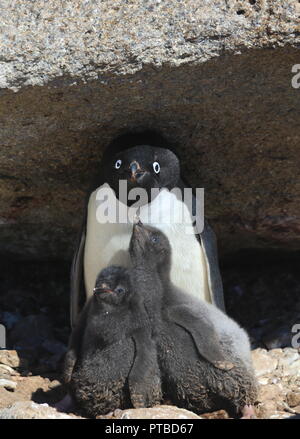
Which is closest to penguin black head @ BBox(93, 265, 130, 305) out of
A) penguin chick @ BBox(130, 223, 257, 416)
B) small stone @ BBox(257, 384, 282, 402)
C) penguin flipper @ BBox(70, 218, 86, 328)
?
penguin chick @ BBox(130, 223, 257, 416)

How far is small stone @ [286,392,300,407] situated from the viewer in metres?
2.71

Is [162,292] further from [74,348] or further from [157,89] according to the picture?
[157,89]

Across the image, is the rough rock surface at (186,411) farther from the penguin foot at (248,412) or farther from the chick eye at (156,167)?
the chick eye at (156,167)

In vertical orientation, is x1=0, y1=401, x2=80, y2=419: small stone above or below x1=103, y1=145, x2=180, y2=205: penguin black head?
below

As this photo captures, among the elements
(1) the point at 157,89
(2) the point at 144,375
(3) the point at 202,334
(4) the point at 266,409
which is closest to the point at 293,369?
(4) the point at 266,409

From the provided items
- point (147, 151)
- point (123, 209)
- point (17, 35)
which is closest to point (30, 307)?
point (123, 209)

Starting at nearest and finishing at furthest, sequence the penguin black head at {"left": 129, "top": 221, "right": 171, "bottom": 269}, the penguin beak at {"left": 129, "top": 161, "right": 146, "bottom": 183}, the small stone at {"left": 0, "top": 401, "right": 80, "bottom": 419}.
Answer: the small stone at {"left": 0, "top": 401, "right": 80, "bottom": 419}
the penguin black head at {"left": 129, "top": 221, "right": 171, "bottom": 269}
the penguin beak at {"left": 129, "top": 161, "right": 146, "bottom": 183}

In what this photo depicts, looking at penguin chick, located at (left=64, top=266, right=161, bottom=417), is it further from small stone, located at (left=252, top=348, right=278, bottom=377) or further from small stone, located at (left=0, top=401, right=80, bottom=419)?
small stone, located at (left=252, top=348, right=278, bottom=377)

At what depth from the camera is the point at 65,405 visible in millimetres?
2514

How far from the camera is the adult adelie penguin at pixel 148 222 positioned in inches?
109

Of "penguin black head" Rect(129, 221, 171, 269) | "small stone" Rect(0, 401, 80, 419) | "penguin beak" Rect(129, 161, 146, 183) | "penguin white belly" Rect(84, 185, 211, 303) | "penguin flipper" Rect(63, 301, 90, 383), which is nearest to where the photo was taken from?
"small stone" Rect(0, 401, 80, 419)

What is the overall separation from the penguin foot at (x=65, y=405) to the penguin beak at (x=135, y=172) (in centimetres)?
78

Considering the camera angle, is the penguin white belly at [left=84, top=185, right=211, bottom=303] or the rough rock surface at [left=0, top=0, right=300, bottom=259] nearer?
the rough rock surface at [left=0, top=0, right=300, bottom=259]

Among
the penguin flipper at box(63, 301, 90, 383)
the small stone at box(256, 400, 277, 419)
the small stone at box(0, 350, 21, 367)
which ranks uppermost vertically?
the penguin flipper at box(63, 301, 90, 383)
